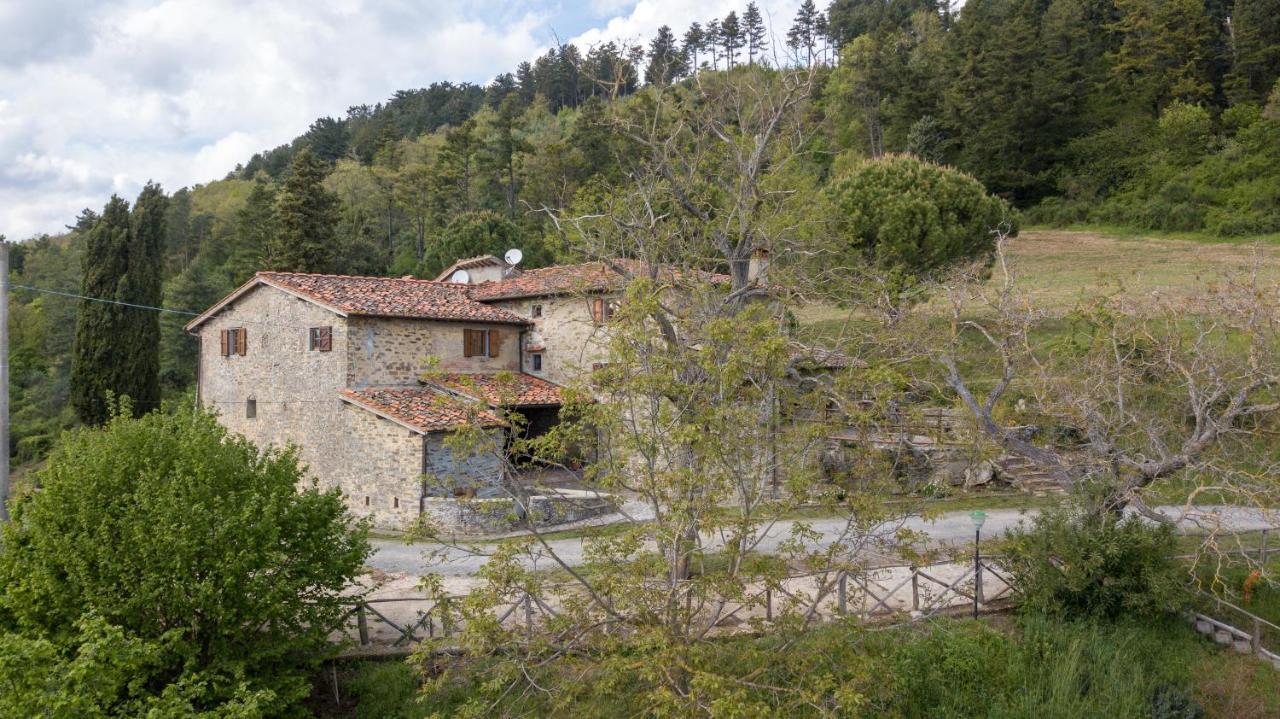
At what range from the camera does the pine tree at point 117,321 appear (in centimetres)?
3316

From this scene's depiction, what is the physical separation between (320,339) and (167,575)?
42.9 ft

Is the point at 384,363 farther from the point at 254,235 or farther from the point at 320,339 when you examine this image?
the point at 254,235

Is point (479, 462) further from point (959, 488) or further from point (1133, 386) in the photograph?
point (1133, 386)

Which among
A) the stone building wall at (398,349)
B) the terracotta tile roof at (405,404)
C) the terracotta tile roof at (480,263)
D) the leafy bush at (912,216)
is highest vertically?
the leafy bush at (912,216)

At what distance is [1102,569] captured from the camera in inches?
516

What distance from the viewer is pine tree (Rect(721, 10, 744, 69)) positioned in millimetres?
82938

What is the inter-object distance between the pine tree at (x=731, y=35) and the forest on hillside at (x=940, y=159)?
76.2 feet

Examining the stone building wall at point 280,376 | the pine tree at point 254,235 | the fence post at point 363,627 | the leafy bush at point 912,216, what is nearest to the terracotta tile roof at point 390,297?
the stone building wall at point 280,376

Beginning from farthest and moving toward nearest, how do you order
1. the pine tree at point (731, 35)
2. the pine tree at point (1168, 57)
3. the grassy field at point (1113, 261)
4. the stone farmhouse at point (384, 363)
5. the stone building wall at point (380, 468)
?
1. the pine tree at point (731, 35)
2. the pine tree at point (1168, 57)
3. the grassy field at point (1113, 261)
4. the stone farmhouse at point (384, 363)
5. the stone building wall at point (380, 468)

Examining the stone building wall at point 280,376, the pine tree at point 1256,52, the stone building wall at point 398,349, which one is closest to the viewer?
the stone building wall at point 398,349

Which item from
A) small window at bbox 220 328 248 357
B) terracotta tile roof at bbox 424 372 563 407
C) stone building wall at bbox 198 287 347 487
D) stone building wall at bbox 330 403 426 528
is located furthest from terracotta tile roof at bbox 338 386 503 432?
small window at bbox 220 328 248 357

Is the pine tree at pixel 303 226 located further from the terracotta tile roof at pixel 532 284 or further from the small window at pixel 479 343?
the small window at pixel 479 343

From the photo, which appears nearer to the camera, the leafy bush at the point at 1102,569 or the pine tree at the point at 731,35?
the leafy bush at the point at 1102,569

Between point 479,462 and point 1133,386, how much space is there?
16.1 m
